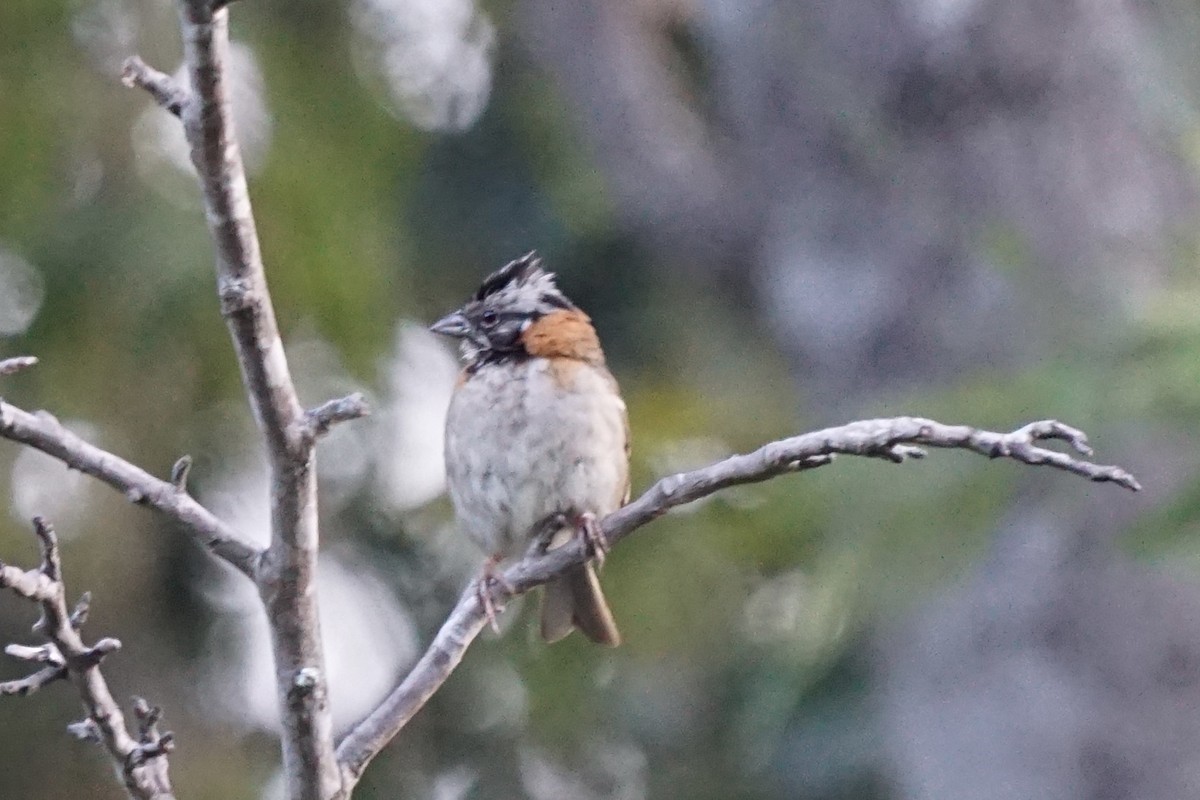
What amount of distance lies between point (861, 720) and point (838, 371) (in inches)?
54.7

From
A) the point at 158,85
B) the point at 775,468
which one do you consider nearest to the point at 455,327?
the point at 775,468

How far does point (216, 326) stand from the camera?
610 centimetres

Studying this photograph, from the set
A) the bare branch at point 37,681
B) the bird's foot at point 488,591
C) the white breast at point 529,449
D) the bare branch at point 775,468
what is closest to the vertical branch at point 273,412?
the bare branch at point 775,468

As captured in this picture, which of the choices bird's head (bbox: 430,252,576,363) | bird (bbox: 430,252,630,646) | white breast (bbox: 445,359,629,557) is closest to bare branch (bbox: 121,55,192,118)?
bird (bbox: 430,252,630,646)

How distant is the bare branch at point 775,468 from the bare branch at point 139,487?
325 millimetres

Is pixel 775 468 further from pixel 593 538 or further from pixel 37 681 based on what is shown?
pixel 37 681

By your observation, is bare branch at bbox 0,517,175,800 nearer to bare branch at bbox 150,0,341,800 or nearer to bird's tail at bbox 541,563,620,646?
bare branch at bbox 150,0,341,800

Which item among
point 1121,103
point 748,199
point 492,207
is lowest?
point 1121,103

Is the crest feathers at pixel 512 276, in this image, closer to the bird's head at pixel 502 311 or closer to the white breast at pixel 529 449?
the bird's head at pixel 502 311

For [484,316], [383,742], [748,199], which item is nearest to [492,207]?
[748,199]

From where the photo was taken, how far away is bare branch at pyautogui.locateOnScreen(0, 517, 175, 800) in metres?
2.41

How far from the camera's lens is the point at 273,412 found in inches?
92.7

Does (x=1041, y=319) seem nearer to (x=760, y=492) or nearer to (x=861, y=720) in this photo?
(x=760, y=492)

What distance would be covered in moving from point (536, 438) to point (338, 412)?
2.02m
